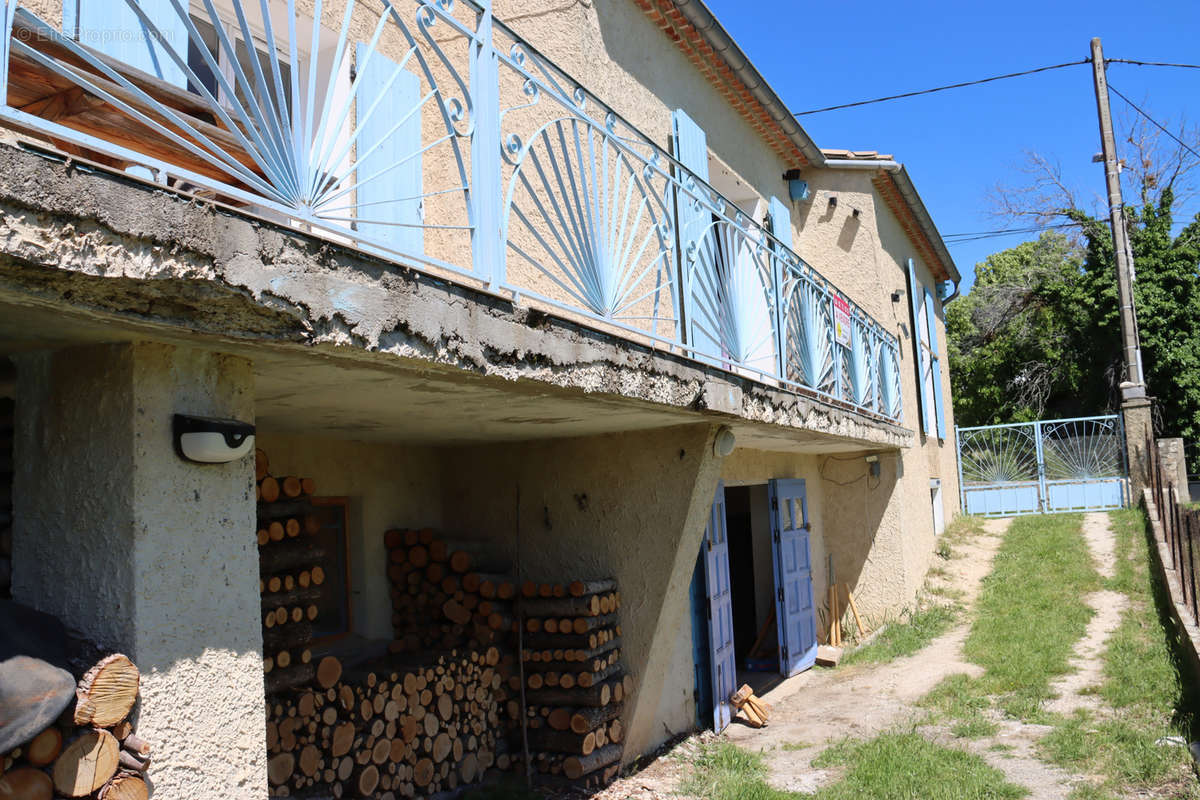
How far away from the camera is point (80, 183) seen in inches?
63.5

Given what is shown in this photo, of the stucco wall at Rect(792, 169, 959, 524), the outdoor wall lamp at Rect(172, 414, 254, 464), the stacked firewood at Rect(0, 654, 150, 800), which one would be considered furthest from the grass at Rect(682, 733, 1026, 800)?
the stucco wall at Rect(792, 169, 959, 524)

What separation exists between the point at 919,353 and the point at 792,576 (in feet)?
16.2

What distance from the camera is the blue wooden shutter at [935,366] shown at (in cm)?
1393

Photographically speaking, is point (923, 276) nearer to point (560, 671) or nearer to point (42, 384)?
point (560, 671)

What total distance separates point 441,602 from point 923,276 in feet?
37.3

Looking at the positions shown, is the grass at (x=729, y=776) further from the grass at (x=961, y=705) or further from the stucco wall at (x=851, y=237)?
the stucco wall at (x=851, y=237)

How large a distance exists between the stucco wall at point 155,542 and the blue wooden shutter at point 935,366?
1282cm

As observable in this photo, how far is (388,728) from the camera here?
175 inches

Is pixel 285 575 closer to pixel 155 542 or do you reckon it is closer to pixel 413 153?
pixel 155 542

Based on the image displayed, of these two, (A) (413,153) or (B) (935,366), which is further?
(B) (935,366)

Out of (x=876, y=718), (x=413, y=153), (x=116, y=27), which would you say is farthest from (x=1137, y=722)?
(x=116, y=27)

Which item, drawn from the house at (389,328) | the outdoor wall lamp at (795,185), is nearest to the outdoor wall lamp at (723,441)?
the house at (389,328)

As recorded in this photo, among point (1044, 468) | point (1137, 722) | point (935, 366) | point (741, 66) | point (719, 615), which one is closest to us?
point (1137, 722)

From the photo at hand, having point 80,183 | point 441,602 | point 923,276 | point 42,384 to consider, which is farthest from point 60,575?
point 923,276
